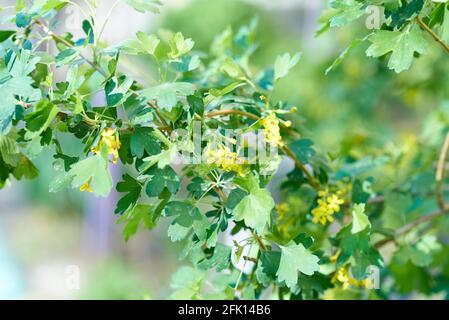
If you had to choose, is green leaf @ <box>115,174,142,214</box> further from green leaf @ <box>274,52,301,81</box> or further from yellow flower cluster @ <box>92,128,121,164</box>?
green leaf @ <box>274,52,301,81</box>

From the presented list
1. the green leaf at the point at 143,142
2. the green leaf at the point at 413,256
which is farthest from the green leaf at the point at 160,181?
the green leaf at the point at 413,256

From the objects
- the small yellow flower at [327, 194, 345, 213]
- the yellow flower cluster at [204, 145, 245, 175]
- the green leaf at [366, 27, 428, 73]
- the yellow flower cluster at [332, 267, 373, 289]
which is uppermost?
the green leaf at [366, 27, 428, 73]

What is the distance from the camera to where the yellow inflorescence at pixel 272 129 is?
85 cm

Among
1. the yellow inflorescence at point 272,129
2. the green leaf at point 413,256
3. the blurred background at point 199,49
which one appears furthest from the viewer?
the blurred background at point 199,49

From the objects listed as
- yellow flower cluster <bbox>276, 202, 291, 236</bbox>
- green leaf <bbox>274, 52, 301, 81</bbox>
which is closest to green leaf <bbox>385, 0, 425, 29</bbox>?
green leaf <bbox>274, 52, 301, 81</bbox>

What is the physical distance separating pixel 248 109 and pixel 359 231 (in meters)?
0.22

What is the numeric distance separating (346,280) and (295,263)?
17 centimetres

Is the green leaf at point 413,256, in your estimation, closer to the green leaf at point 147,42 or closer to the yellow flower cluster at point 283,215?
the yellow flower cluster at point 283,215

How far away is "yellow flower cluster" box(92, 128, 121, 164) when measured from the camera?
31.0 inches

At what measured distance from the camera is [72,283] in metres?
1.09

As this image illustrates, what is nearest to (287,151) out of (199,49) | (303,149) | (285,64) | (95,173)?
(303,149)

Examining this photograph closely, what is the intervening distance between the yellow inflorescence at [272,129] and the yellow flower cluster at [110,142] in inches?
7.2

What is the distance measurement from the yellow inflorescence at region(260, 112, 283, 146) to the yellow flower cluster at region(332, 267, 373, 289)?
0.77 ft
